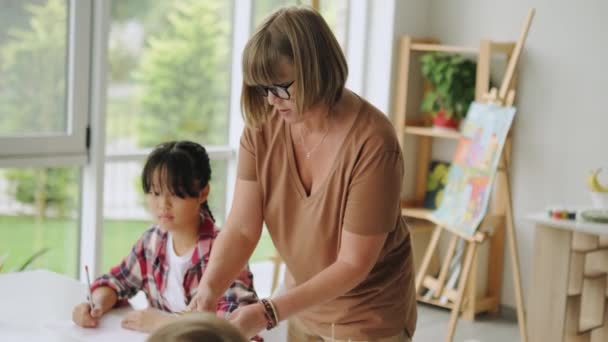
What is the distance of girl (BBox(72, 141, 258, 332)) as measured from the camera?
7.28 feet

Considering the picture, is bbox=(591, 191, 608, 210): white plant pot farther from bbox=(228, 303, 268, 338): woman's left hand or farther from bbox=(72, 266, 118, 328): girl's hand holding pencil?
bbox=(228, 303, 268, 338): woman's left hand

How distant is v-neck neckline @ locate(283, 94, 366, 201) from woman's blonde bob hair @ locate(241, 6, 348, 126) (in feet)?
0.34

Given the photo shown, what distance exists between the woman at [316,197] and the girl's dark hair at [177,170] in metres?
0.33

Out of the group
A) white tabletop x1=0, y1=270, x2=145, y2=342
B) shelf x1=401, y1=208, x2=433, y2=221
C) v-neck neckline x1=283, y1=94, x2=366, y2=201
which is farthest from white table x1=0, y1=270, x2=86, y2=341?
Result: shelf x1=401, y1=208, x2=433, y2=221

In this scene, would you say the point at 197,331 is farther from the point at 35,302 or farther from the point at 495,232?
the point at 495,232

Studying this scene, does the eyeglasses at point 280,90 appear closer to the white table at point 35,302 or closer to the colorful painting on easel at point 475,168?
the white table at point 35,302

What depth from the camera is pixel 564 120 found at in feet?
14.5

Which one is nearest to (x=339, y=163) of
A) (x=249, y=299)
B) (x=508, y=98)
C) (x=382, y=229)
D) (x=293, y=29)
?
(x=382, y=229)

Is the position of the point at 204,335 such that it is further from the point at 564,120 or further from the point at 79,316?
the point at 564,120

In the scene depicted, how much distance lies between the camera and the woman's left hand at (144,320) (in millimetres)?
2010

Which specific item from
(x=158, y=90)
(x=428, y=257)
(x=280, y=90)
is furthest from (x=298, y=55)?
(x=158, y=90)

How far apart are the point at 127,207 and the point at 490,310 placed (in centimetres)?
211

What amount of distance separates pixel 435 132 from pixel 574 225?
1.37 metres

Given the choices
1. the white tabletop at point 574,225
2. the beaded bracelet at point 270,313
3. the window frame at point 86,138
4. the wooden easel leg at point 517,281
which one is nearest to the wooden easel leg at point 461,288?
the wooden easel leg at point 517,281
